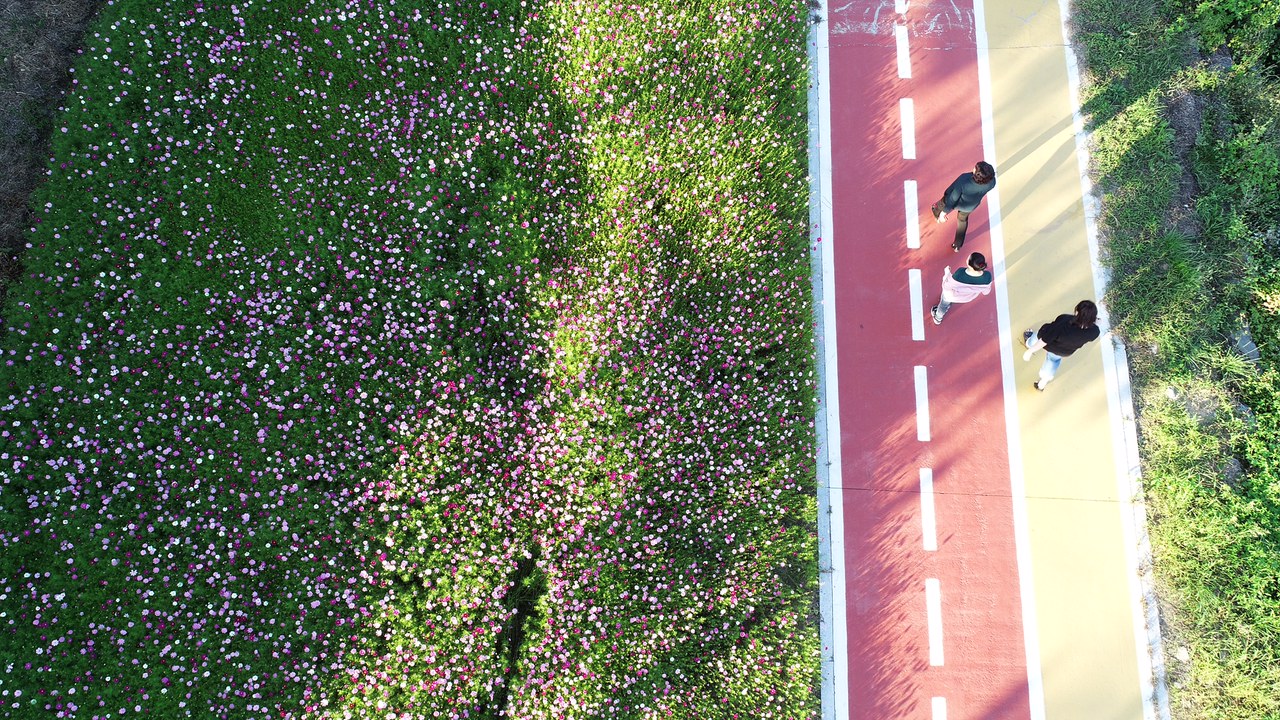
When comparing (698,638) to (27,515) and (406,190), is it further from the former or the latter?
(27,515)

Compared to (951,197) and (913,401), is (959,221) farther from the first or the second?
(913,401)

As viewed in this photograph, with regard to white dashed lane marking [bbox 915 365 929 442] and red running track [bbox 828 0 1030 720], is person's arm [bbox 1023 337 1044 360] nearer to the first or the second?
red running track [bbox 828 0 1030 720]

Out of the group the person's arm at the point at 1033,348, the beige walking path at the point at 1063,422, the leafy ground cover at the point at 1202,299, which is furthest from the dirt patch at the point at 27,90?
the leafy ground cover at the point at 1202,299

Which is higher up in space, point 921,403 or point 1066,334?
point 1066,334

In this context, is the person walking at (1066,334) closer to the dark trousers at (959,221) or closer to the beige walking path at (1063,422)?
the beige walking path at (1063,422)

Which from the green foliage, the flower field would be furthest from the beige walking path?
the flower field

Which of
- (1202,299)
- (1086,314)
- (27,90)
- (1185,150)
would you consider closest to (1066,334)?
(1086,314)
